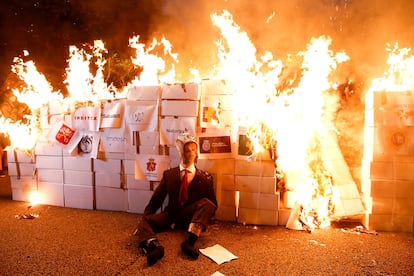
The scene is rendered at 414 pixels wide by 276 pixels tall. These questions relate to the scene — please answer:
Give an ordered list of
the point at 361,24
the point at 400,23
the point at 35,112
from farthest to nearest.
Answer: the point at 361,24 < the point at 400,23 < the point at 35,112

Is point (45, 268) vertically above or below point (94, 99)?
below

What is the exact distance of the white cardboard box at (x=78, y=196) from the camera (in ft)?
21.9

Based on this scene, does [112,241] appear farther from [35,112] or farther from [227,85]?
[35,112]

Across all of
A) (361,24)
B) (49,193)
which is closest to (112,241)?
(49,193)

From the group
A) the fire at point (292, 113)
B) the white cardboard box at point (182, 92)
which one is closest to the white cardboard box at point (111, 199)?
the white cardboard box at point (182, 92)

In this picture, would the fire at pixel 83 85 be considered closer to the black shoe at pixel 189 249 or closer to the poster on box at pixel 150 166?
the poster on box at pixel 150 166

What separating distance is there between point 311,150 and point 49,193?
585 cm

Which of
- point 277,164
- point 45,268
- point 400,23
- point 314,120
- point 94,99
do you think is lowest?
point 45,268

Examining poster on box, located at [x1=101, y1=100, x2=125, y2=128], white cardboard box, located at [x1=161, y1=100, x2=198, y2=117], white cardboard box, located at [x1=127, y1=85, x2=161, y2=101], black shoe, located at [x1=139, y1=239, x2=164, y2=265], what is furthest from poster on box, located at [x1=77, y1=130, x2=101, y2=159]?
black shoe, located at [x1=139, y1=239, x2=164, y2=265]

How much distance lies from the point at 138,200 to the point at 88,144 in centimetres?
167

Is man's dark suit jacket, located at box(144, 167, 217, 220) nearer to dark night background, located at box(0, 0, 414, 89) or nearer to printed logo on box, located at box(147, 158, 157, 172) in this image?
printed logo on box, located at box(147, 158, 157, 172)

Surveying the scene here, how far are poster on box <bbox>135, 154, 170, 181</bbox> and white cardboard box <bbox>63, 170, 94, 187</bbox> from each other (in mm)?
1162

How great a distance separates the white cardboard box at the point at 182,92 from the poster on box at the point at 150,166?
3.98 feet

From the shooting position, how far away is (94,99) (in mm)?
6801
